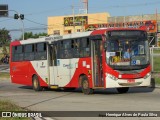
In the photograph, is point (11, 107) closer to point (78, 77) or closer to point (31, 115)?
point (31, 115)

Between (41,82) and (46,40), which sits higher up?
(46,40)

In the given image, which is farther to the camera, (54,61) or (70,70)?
(54,61)

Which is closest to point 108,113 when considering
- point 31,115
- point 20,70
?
Result: point 31,115

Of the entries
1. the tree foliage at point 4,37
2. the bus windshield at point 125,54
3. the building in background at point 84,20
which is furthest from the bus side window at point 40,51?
the tree foliage at point 4,37

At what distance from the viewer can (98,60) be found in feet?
72.3

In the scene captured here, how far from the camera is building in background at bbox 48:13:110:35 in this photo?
106 metres

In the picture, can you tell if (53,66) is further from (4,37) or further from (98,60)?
(4,37)

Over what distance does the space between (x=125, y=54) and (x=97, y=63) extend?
1406 millimetres

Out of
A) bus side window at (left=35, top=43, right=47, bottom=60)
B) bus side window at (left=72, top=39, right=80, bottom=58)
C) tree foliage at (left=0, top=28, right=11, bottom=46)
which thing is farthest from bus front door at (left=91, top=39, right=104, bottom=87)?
tree foliage at (left=0, top=28, right=11, bottom=46)

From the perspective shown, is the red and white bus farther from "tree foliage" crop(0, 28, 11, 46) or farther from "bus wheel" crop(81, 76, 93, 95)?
"tree foliage" crop(0, 28, 11, 46)

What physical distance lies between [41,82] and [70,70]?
3.54 m

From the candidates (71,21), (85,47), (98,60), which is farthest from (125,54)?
(71,21)

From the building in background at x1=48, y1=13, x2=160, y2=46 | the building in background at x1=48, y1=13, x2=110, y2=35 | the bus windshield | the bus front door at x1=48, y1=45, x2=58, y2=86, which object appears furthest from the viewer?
the building in background at x1=48, y1=13, x2=110, y2=35

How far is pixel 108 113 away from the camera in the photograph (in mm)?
14414
